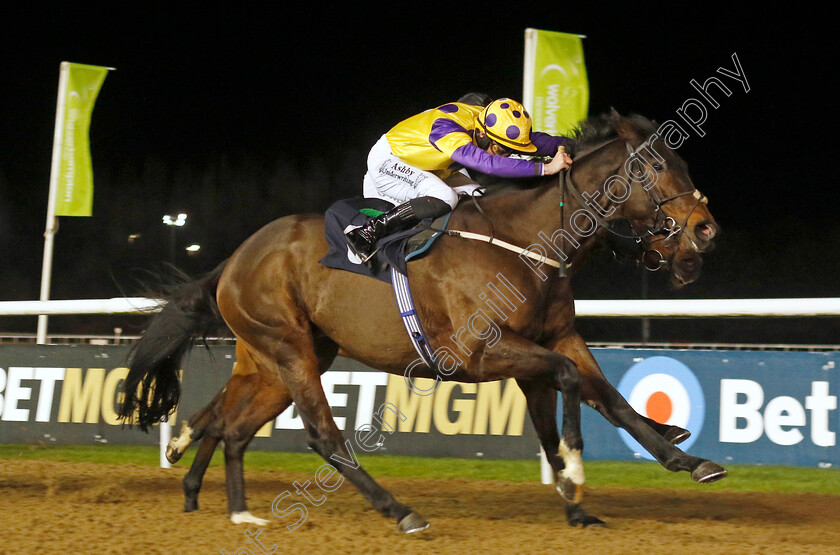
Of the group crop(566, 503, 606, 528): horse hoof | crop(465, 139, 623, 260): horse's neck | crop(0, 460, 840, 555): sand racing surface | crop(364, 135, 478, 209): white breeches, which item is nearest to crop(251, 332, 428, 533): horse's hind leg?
crop(0, 460, 840, 555): sand racing surface

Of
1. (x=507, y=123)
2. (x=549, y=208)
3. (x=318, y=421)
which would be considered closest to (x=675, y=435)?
(x=549, y=208)

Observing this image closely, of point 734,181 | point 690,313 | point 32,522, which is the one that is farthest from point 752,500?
point 734,181

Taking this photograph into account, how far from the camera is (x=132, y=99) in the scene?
31969 millimetres

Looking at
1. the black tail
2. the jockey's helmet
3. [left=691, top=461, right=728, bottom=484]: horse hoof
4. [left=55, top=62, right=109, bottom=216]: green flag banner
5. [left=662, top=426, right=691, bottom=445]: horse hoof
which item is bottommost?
[left=691, top=461, right=728, bottom=484]: horse hoof

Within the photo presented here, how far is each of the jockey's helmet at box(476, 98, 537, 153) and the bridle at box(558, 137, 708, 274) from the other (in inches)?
11.4

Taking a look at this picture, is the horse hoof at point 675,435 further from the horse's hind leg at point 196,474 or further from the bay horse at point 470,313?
the horse's hind leg at point 196,474

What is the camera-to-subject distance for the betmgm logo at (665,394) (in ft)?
20.3

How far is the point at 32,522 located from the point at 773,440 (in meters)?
4.65

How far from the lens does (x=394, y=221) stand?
459 cm

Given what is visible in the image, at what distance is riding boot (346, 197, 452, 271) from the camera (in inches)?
179

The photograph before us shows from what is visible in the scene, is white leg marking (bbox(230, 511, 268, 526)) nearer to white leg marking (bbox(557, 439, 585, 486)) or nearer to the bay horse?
the bay horse

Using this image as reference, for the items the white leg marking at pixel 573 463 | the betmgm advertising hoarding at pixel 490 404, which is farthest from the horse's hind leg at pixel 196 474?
the white leg marking at pixel 573 463

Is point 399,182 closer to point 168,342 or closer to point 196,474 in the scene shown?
point 168,342

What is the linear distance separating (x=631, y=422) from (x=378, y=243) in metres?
1.56
